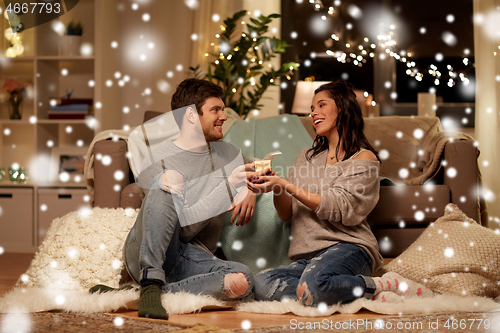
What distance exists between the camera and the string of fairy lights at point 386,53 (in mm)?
3309

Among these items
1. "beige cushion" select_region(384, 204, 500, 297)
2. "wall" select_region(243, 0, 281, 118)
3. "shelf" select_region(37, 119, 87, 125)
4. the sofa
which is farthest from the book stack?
"beige cushion" select_region(384, 204, 500, 297)

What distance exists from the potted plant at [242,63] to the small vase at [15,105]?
1114 mm

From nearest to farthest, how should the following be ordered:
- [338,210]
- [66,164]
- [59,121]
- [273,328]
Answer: [273,328], [338,210], [59,121], [66,164]

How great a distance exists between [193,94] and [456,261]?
1.06 m

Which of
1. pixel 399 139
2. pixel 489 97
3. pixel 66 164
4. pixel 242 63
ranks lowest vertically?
pixel 66 164

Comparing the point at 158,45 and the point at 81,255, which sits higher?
the point at 158,45

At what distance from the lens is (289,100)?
3.53 m

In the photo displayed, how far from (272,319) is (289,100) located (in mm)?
2435

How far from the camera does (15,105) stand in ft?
9.65

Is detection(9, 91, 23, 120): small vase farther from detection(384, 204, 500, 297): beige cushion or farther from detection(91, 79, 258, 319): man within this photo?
detection(384, 204, 500, 297): beige cushion

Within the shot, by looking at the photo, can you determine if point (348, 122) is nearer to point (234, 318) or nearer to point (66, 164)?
point (234, 318)

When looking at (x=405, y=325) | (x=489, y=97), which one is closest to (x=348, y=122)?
(x=405, y=325)

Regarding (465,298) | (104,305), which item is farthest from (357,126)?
(104,305)

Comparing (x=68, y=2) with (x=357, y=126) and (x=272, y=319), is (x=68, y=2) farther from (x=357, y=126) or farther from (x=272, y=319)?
(x=272, y=319)
